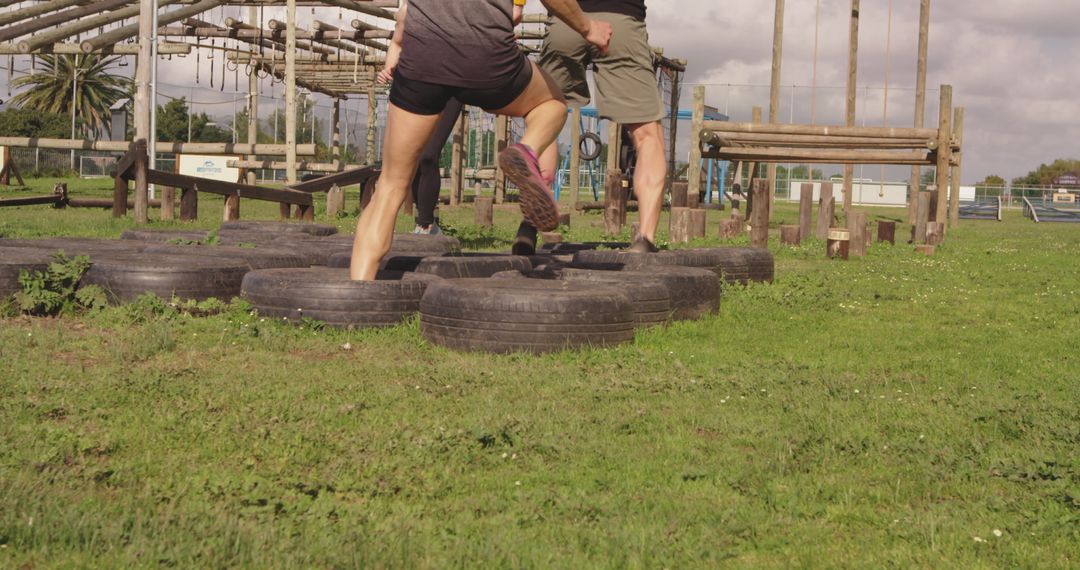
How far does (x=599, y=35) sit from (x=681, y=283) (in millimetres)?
1542

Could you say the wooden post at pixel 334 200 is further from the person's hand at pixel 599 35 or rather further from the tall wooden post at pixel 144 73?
the person's hand at pixel 599 35

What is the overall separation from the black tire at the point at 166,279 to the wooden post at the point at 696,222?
7.76m

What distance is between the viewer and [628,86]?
7.30m

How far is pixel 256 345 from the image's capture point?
17.6 ft

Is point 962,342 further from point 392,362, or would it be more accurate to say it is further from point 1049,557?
point 1049,557

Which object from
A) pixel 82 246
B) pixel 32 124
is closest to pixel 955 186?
pixel 82 246

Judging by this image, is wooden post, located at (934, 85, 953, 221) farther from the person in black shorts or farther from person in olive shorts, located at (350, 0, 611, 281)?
person in olive shorts, located at (350, 0, 611, 281)

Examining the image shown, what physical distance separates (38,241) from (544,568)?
21.5ft

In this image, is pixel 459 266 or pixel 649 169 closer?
pixel 459 266

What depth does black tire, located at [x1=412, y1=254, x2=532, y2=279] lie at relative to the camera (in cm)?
650

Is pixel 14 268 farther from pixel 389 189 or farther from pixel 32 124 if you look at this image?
pixel 32 124

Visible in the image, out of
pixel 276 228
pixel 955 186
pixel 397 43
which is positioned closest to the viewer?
pixel 397 43

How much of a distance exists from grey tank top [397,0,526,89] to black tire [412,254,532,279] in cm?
124

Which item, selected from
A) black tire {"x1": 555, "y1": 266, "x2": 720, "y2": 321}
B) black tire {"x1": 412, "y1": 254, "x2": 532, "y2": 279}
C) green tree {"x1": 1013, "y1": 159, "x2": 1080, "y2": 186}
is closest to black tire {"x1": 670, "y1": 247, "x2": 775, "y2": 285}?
black tire {"x1": 555, "y1": 266, "x2": 720, "y2": 321}
